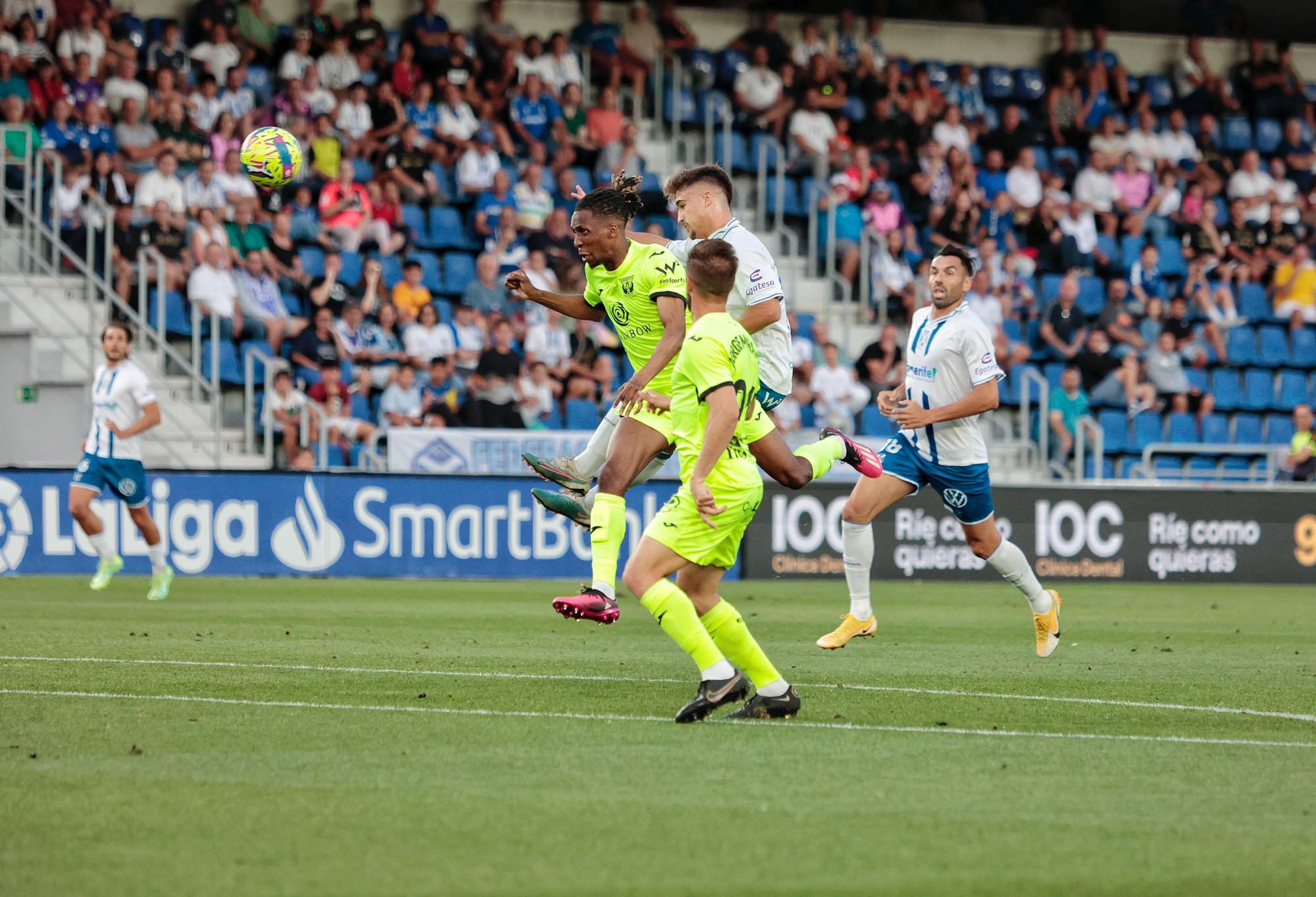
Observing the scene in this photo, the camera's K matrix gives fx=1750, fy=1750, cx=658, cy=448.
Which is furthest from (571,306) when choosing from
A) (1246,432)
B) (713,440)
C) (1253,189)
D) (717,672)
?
(1253,189)

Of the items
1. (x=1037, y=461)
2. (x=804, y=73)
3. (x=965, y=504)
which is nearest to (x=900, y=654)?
(x=965, y=504)

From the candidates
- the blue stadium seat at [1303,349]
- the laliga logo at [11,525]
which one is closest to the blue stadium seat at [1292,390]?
the blue stadium seat at [1303,349]

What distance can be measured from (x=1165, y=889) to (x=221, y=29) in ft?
65.6

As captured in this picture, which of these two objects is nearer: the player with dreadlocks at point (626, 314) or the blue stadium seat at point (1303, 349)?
the player with dreadlocks at point (626, 314)

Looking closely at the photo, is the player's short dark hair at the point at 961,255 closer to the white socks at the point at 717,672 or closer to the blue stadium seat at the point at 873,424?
the white socks at the point at 717,672

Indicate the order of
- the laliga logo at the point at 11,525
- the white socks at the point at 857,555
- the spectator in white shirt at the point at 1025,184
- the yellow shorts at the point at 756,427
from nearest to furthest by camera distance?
the yellow shorts at the point at 756,427, the white socks at the point at 857,555, the laliga logo at the point at 11,525, the spectator in white shirt at the point at 1025,184

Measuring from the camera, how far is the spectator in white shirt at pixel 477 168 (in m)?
22.4

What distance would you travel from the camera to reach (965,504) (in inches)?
410

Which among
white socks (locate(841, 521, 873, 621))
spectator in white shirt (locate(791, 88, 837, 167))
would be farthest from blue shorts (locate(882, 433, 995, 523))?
spectator in white shirt (locate(791, 88, 837, 167))

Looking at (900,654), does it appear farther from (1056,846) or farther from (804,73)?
(804,73)

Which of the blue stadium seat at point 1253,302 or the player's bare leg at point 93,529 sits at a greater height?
the blue stadium seat at point 1253,302

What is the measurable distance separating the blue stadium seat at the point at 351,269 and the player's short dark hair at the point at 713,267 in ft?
46.8

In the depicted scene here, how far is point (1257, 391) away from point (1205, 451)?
10.0 feet

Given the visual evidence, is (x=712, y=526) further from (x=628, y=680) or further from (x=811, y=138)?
(x=811, y=138)
